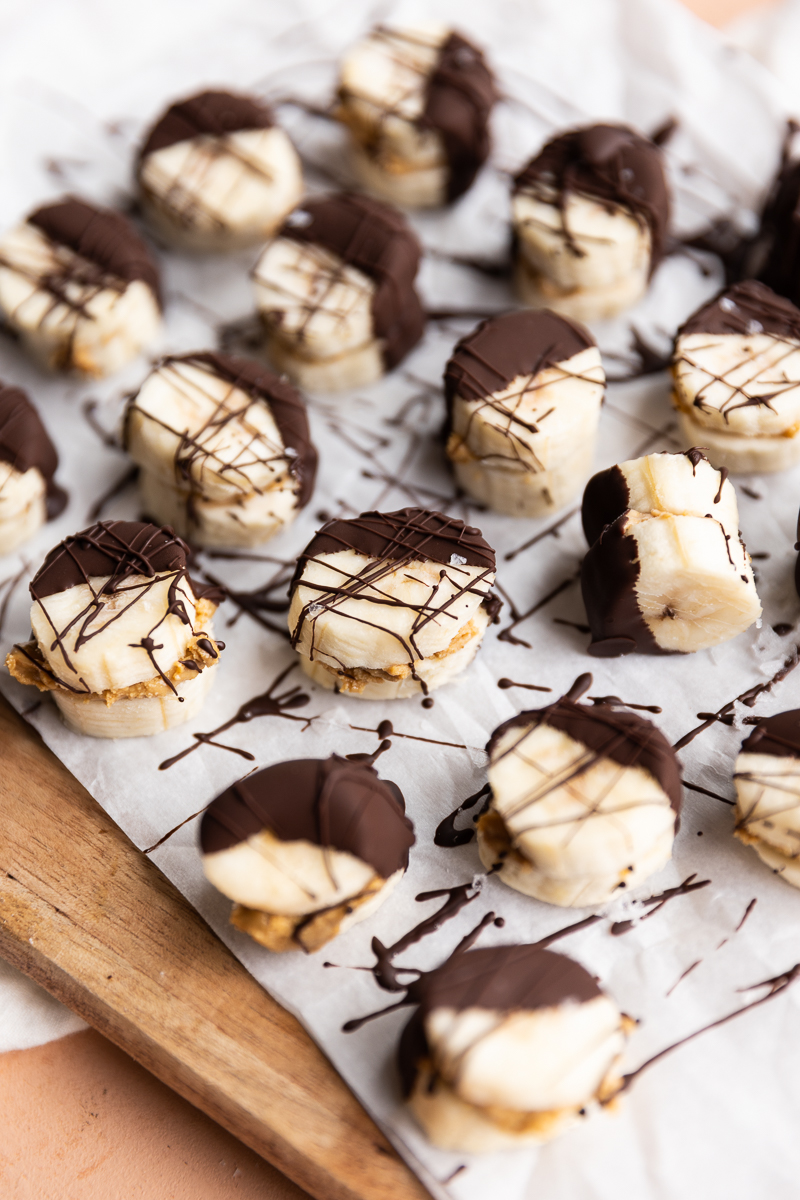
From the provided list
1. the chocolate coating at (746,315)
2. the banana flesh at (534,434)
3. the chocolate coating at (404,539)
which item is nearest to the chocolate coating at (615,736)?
the chocolate coating at (404,539)

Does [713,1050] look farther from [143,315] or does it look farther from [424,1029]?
[143,315]

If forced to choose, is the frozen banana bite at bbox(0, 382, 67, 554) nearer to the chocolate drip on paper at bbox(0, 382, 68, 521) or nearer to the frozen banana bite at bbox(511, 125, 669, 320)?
the chocolate drip on paper at bbox(0, 382, 68, 521)

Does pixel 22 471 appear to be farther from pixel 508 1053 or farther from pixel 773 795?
pixel 773 795

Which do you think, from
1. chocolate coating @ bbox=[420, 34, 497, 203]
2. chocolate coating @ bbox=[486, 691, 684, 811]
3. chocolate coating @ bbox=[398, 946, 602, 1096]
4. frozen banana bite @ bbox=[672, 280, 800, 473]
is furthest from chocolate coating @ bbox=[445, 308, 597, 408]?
chocolate coating @ bbox=[398, 946, 602, 1096]

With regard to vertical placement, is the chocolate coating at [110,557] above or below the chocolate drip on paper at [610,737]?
below

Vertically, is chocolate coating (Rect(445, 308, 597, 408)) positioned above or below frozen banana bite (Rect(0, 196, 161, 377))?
above

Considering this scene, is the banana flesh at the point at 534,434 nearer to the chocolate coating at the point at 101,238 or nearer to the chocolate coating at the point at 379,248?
the chocolate coating at the point at 379,248
